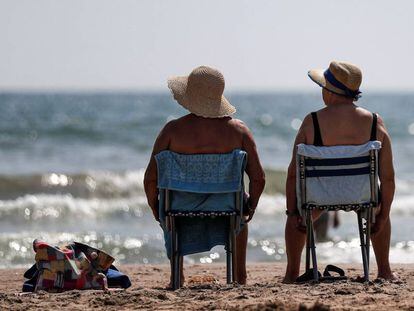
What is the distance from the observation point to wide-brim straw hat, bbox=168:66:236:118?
6.39 m

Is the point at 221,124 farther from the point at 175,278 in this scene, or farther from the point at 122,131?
the point at 122,131

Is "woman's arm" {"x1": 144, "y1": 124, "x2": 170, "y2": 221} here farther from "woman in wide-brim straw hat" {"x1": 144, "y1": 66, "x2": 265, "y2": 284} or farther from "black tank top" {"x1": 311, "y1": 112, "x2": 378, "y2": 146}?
"black tank top" {"x1": 311, "y1": 112, "x2": 378, "y2": 146}

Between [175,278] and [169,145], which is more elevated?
[169,145]

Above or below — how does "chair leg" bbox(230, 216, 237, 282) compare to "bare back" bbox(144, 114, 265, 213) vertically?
below

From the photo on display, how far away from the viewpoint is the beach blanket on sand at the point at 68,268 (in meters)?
6.44

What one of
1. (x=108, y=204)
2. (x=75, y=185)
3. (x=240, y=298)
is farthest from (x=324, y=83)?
(x=75, y=185)

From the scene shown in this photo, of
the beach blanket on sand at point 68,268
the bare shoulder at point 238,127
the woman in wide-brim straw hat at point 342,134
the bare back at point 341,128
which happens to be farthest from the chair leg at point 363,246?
the beach blanket on sand at point 68,268

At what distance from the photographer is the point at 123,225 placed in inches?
548

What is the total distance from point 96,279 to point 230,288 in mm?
886

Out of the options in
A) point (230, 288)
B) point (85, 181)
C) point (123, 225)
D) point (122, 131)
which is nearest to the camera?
point (230, 288)

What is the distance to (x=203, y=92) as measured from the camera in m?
6.45

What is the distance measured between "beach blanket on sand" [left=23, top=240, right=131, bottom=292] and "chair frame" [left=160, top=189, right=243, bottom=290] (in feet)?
1.44

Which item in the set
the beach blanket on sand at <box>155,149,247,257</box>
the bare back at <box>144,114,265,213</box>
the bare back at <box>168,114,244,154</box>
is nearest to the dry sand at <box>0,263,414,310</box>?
the beach blanket on sand at <box>155,149,247,257</box>

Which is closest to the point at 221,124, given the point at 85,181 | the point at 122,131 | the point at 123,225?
the point at 123,225
